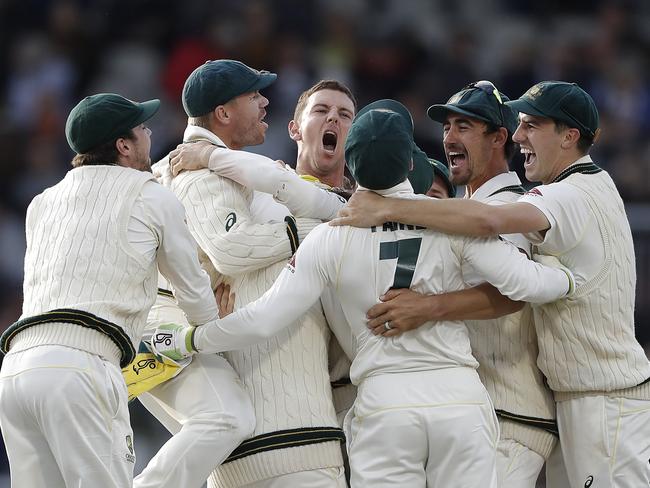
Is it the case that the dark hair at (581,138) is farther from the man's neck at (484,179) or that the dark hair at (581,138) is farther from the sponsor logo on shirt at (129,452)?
the sponsor logo on shirt at (129,452)

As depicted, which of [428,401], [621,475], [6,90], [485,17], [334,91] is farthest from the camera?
[485,17]

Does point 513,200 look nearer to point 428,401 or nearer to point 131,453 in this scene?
point 428,401

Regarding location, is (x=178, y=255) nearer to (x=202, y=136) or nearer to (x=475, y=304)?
(x=202, y=136)

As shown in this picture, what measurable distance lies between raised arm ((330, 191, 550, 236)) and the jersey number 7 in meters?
0.08

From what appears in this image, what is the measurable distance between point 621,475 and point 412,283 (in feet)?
3.72

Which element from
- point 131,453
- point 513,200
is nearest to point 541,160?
point 513,200

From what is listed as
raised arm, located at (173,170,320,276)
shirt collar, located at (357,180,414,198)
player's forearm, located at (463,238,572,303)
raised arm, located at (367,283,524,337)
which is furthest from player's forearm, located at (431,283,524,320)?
raised arm, located at (173,170,320,276)

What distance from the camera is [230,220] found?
16.0 ft

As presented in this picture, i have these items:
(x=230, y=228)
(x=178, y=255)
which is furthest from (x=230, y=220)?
(x=178, y=255)

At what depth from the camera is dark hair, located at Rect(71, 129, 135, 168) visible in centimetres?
474

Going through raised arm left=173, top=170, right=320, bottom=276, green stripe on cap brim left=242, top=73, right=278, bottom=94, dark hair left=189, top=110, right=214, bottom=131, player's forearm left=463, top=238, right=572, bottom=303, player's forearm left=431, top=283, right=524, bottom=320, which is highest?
green stripe on cap brim left=242, top=73, right=278, bottom=94

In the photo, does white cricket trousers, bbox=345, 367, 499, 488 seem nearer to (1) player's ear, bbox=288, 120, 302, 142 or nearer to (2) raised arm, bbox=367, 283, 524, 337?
(2) raised arm, bbox=367, 283, 524, 337

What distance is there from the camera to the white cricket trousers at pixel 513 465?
15.9ft

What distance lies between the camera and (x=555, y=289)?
456cm
